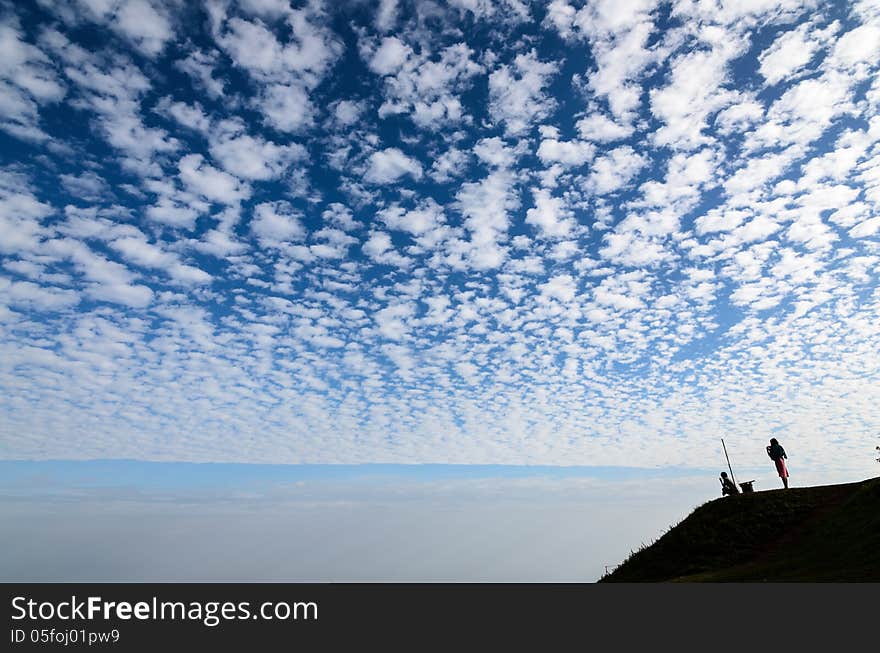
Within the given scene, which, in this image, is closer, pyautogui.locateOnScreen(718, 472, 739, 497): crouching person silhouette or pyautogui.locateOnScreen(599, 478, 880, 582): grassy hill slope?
pyautogui.locateOnScreen(599, 478, 880, 582): grassy hill slope

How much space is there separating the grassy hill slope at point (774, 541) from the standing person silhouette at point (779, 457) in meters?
0.77

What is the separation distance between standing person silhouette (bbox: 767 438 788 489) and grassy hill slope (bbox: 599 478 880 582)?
77cm

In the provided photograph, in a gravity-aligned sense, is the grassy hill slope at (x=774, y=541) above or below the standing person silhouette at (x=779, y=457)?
below

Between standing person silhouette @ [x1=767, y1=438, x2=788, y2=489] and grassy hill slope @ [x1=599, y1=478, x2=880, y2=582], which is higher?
standing person silhouette @ [x1=767, y1=438, x2=788, y2=489]

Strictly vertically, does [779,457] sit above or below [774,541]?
above

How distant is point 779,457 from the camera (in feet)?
92.9

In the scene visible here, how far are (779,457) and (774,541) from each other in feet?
21.2

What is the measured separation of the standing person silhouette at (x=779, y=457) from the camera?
2817cm

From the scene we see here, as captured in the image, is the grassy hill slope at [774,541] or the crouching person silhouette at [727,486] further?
the crouching person silhouette at [727,486]

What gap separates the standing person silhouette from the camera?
28172 millimetres

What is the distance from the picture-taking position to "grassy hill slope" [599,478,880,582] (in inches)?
722
